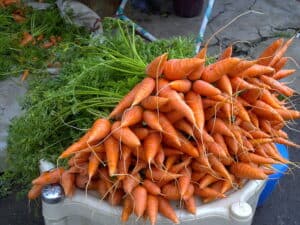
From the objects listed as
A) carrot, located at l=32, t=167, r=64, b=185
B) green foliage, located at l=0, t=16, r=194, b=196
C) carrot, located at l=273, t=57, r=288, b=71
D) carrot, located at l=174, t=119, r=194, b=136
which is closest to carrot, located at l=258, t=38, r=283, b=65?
carrot, located at l=273, t=57, r=288, b=71

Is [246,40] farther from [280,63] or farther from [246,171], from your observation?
[246,171]

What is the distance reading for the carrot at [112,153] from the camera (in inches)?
63.3

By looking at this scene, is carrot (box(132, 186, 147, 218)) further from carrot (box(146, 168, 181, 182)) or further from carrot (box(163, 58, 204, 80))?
carrot (box(163, 58, 204, 80))

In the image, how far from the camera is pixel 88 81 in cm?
197

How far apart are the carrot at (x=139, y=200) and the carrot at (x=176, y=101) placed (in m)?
0.34

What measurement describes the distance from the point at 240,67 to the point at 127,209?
2.30 ft

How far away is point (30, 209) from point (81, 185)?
0.92m

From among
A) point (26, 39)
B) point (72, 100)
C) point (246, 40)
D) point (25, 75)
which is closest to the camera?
point (72, 100)

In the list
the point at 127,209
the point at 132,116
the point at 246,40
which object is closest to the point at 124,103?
the point at 132,116

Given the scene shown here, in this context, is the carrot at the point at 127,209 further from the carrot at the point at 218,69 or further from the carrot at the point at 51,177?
the carrot at the point at 218,69

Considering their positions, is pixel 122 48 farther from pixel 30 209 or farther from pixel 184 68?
pixel 30 209

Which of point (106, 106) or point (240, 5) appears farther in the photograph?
point (240, 5)

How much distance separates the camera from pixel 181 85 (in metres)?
1.64

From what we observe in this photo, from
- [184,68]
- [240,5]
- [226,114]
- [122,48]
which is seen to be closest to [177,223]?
[226,114]
